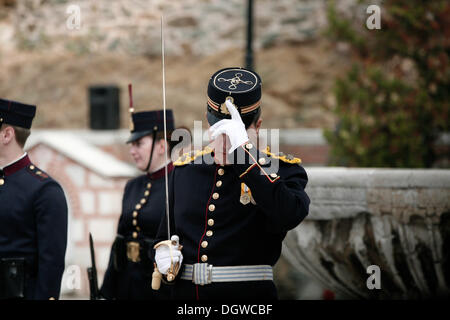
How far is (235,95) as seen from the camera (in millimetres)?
2797

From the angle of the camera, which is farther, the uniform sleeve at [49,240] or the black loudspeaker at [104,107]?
the black loudspeaker at [104,107]

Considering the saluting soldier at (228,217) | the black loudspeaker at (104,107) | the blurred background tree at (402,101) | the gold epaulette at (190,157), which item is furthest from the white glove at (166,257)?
the black loudspeaker at (104,107)

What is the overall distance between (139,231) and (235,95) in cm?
161

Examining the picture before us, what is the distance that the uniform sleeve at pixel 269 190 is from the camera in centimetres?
264

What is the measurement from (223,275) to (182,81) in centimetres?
1491

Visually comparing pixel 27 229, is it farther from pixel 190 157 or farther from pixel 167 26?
pixel 167 26

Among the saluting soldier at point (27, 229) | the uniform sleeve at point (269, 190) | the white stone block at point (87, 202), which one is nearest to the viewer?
the uniform sleeve at point (269, 190)

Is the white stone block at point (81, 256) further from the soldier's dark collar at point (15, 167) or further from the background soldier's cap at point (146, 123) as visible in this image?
the soldier's dark collar at point (15, 167)

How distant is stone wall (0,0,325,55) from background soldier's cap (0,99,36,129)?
49.5 ft

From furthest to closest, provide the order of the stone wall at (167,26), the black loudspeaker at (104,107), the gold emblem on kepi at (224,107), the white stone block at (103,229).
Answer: the stone wall at (167,26)
the black loudspeaker at (104,107)
the white stone block at (103,229)
the gold emblem on kepi at (224,107)

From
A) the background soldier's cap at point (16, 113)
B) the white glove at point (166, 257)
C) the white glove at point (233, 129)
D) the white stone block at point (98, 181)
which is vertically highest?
the background soldier's cap at point (16, 113)

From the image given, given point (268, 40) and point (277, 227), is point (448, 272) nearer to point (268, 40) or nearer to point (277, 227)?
point (277, 227)

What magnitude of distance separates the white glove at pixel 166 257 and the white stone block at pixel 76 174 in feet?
16.6
